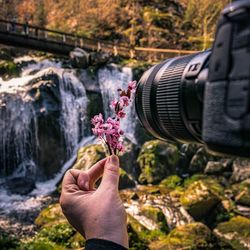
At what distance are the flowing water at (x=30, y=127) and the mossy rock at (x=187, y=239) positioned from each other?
4.88 metres

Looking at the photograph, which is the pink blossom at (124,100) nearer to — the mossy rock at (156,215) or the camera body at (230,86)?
the camera body at (230,86)

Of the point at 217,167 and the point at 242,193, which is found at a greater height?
the point at 217,167

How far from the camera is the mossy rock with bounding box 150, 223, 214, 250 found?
286 inches

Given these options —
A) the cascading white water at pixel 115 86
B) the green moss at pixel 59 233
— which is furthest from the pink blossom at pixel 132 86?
the cascading white water at pixel 115 86

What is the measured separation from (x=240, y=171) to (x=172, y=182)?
2.48 meters

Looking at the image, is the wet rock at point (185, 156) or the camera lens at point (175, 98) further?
the wet rock at point (185, 156)

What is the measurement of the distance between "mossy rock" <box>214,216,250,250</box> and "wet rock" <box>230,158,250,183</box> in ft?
12.5

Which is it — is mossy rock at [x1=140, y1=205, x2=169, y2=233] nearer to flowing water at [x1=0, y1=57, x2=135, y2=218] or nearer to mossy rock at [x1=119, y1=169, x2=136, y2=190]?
mossy rock at [x1=119, y1=169, x2=136, y2=190]

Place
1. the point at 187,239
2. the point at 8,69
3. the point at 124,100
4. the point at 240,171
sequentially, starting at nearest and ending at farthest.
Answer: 1. the point at 124,100
2. the point at 187,239
3. the point at 240,171
4. the point at 8,69

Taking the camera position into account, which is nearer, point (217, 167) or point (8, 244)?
point (8, 244)

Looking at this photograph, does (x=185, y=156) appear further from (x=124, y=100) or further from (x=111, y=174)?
(x=111, y=174)

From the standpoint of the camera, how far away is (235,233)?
28.5ft

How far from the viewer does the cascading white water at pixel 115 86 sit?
55.3ft

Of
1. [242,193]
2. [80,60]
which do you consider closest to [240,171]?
[242,193]
